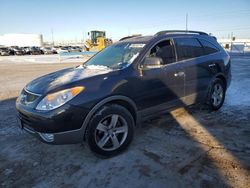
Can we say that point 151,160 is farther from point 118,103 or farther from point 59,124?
point 59,124

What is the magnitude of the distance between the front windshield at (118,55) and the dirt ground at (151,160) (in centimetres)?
133

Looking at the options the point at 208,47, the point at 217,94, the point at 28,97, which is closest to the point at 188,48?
the point at 208,47

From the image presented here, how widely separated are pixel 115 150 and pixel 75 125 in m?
0.78

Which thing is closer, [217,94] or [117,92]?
[117,92]

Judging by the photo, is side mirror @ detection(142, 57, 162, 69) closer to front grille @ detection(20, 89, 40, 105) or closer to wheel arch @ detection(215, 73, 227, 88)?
front grille @ detection(20, 89, 40, 105)

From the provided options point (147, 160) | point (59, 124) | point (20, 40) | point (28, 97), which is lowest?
point (147, 160)

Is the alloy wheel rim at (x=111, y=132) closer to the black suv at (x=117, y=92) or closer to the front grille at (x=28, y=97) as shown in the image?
the black suv at (x=117, y=92)

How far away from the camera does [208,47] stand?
508 cm

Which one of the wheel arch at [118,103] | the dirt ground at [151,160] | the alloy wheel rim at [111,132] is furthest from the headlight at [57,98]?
the dirt ground at [151,160]

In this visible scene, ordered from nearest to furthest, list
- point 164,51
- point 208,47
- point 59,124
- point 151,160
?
point 59,124 < point 151,160 < point 164,51 < point 208,47

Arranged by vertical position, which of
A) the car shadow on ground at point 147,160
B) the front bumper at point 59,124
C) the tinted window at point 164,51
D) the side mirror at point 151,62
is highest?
the tinted window at point 164,51

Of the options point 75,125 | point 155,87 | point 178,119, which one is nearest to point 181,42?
point 155,87

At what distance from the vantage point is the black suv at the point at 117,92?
9.81 ft

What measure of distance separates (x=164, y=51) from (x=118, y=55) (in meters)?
0.84
